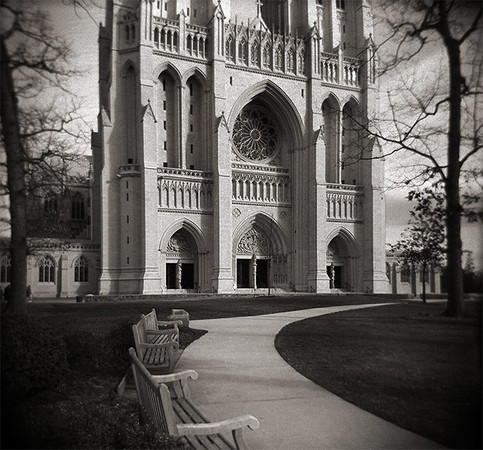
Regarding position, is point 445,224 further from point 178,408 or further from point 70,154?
point 70,154

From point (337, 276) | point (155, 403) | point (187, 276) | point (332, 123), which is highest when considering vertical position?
point (332, 123)

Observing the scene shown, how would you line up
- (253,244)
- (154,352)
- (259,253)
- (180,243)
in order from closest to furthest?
(154,352) < (180,243) < (253,244) < (259,253)

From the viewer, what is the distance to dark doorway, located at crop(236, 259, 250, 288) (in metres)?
29.2

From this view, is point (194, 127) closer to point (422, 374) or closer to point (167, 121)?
point (167, 121)

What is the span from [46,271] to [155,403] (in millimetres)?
1174

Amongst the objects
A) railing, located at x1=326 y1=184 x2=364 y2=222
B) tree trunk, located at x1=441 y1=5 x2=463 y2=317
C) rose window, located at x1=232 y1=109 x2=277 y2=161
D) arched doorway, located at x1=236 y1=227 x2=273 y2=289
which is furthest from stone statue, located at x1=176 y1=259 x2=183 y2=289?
tree trunk, located at x1=441 y1=5 x2=463 y2=317

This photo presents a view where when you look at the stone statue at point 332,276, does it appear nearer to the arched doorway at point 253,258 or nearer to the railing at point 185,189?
the arched doorway at point 253,258

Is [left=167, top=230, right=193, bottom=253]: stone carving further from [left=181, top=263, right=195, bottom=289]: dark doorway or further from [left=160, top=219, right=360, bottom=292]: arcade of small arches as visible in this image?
[left=181, top=263, right=195, bottom=289]: dark doorway

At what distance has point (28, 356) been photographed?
9.93 ft

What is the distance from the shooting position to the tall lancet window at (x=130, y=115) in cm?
2547

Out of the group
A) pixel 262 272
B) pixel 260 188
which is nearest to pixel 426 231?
pixel 260 188

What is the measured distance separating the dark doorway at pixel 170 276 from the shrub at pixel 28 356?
22676mm

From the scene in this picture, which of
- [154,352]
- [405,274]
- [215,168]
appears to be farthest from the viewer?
[215,168]

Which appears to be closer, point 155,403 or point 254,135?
point 155,403
